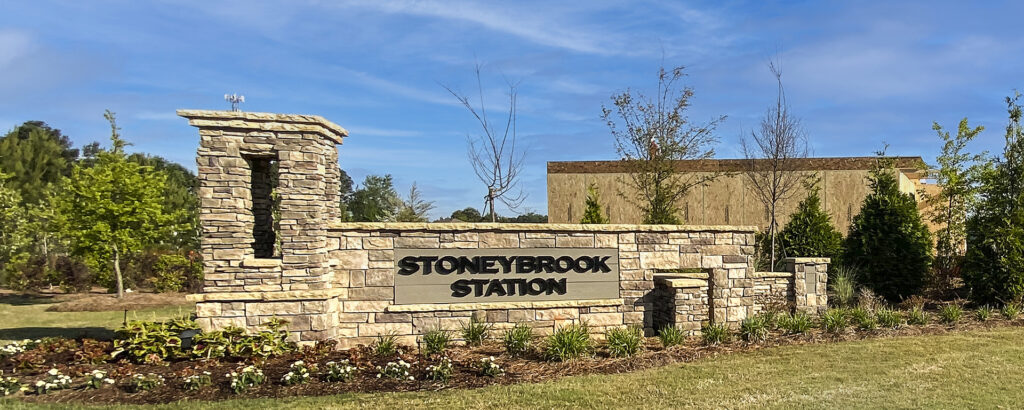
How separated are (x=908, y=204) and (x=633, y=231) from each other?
761 cm

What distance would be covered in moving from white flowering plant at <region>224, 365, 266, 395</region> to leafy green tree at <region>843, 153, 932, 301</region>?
41.1ft

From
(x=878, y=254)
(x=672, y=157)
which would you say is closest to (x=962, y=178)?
(x=878, y=254)

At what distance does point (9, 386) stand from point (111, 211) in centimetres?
1091

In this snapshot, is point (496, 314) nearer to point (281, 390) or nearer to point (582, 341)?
point (582, 341)

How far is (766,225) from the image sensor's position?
19.8 metres

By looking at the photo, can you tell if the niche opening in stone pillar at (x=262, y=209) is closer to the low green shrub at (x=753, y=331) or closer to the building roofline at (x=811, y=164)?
the low green shrub at (x=753, y=331)

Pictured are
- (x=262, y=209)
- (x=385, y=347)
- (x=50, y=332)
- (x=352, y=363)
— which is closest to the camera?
(x=352, y=363)

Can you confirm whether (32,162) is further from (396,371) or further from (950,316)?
(950,316)

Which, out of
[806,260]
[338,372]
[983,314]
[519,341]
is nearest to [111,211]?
[338,372]

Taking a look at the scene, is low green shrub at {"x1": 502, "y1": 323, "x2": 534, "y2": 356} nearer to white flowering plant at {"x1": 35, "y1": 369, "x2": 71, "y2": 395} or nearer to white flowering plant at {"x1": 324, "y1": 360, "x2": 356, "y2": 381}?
white flowering plant at {"x1": 324, "y1": 360, "x2": 356, "y2": 381}

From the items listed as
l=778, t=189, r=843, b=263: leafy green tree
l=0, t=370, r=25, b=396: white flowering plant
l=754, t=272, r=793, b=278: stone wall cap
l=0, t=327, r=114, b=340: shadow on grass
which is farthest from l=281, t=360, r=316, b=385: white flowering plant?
l=778, t=189, r=843, b=263: leafy green tree

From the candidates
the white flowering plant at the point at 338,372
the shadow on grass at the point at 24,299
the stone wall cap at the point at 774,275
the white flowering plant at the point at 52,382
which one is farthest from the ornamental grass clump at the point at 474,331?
the shadow on grass at the point at 24,299

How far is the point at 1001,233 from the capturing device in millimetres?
12281

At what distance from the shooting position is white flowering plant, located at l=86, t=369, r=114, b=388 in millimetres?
6695
